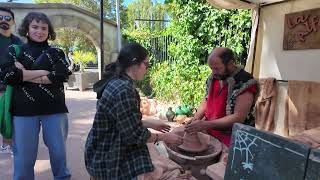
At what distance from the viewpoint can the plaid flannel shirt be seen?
192 cm

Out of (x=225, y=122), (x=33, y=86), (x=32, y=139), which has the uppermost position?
(x=33, y=86)

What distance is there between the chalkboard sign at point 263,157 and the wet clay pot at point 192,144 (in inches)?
29.5

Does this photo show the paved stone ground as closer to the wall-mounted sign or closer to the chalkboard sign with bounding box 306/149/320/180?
the wall-mounted sign

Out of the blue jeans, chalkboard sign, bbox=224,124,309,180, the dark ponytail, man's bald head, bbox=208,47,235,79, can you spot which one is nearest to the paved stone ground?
the blue jeans

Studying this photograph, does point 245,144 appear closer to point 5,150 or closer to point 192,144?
point 192,144

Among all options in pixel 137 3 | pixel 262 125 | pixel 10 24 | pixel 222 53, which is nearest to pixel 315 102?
pixel 262 125

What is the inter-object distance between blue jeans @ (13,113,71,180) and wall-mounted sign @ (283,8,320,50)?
9.57ft

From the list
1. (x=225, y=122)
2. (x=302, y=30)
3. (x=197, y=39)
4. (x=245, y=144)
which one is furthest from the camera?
(x=197, y=39)

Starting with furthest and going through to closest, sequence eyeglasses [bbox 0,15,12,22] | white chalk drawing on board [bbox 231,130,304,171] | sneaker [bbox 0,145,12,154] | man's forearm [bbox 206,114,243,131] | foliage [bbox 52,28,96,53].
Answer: foliage [bbox 52,28,96,53] → sneaker [bbox 0,145,12,154] → eyeglasses [bbox 0,15,12,22] → man's forearm [bbox 206,114,243,131] → white chalk drawing on board [bbox 231,130,304,171]

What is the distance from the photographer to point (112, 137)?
199 cm

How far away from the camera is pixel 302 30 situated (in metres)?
4.39

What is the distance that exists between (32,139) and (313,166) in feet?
8.02

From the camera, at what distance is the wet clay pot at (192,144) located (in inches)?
98.4

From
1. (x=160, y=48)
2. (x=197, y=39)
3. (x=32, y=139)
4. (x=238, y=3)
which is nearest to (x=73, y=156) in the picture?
(x=32, y=139)
